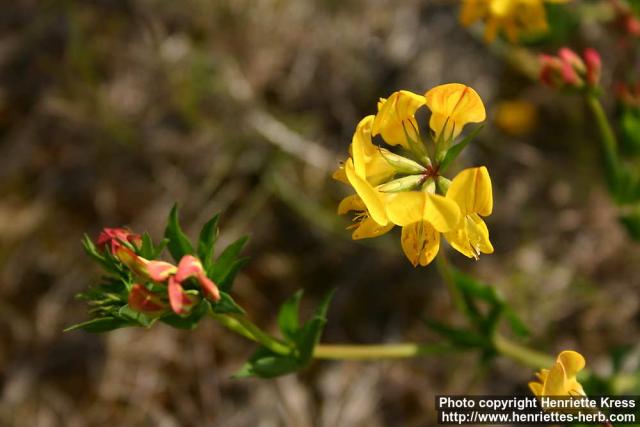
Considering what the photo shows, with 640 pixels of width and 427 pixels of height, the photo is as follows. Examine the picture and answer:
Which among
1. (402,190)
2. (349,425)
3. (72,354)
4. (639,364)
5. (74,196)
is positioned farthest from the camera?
(74,196)

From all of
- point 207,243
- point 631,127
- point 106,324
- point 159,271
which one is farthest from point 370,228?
point 631,127

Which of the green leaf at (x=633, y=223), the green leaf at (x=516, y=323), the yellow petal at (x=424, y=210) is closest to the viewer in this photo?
the yellow petal at (x=424, y=210)

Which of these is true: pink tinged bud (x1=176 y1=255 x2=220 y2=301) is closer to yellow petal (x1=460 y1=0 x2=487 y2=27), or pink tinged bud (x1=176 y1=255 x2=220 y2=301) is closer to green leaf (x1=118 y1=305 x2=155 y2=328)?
green leaf (x1=118 y1=305 x2=155 y2=328)

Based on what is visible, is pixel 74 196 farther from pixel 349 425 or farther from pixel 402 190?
pixel 402 190

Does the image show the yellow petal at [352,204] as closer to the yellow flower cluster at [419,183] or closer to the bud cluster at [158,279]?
the yellow flower cluster at [419,183]

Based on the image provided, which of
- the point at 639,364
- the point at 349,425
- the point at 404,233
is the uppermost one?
the point at 404,233

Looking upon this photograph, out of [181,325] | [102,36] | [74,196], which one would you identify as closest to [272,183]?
[74,196]

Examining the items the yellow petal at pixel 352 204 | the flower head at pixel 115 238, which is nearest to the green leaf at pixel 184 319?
the flower head at pixel 115 238
